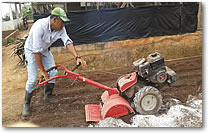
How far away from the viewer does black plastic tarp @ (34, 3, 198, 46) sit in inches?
151

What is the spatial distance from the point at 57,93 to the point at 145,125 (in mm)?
1669

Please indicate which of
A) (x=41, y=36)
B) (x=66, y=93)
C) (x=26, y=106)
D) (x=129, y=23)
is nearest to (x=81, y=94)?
(x=66, y=93)

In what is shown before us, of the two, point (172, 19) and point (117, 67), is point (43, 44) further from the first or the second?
point (172, 19)

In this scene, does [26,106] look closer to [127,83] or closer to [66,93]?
[66,93]

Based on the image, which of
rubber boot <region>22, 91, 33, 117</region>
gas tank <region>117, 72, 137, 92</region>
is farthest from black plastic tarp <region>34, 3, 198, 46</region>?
gas tank <region>117, 72, 137, 92</region>

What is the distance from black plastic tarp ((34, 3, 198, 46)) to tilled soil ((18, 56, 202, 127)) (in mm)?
773

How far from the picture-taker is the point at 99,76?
151 inches

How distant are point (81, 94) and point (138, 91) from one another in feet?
3.82

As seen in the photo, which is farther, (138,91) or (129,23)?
(129,23)

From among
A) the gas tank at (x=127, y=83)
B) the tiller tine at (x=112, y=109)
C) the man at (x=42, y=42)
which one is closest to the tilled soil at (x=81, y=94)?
the tiller tine at (x=112, y=109)

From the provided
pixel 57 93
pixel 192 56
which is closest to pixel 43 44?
pixel 57 93

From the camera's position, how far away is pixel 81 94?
325 centimetres

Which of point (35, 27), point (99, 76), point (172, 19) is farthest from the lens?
point (172, 19)

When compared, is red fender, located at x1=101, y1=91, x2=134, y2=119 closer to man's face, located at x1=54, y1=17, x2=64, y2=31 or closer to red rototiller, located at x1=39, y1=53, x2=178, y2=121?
red rototiller, located at x1=39, y1=53, x2=178, y2=121
